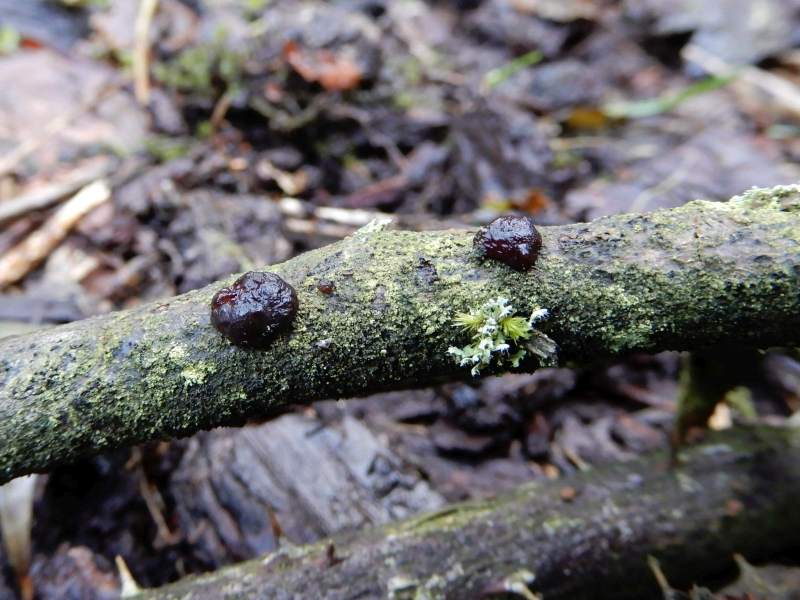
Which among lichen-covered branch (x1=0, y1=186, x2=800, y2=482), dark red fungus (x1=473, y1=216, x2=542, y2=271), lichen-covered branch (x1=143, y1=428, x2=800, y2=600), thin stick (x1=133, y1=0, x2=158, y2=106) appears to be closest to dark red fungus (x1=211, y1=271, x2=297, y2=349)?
lichen-covered branch (x1=0, y1=186, x2=800, y2=482)

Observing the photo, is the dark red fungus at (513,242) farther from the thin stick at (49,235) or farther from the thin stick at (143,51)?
the thin stick at (143,51)

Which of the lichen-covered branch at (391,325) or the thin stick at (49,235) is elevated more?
the lichen-covered branch at (391,325)

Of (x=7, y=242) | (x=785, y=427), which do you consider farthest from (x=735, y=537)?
(x=7, y=242)

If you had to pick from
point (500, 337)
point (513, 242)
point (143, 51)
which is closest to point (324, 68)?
point (143, 51)

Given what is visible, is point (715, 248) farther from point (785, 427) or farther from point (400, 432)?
point (400, 432)

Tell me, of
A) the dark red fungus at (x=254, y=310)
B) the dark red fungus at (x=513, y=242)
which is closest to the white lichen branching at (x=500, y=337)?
the dark red fungus at (x=513, y=242)

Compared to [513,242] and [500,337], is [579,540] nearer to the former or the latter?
[500,337]

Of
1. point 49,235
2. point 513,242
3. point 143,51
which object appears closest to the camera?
point 513,242

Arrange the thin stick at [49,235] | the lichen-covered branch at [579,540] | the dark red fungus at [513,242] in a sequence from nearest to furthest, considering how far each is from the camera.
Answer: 1. the dark red fungus at [513,242]
2. the lichen-covered branch at [579,540]
3. the thin stick at [49,235]
